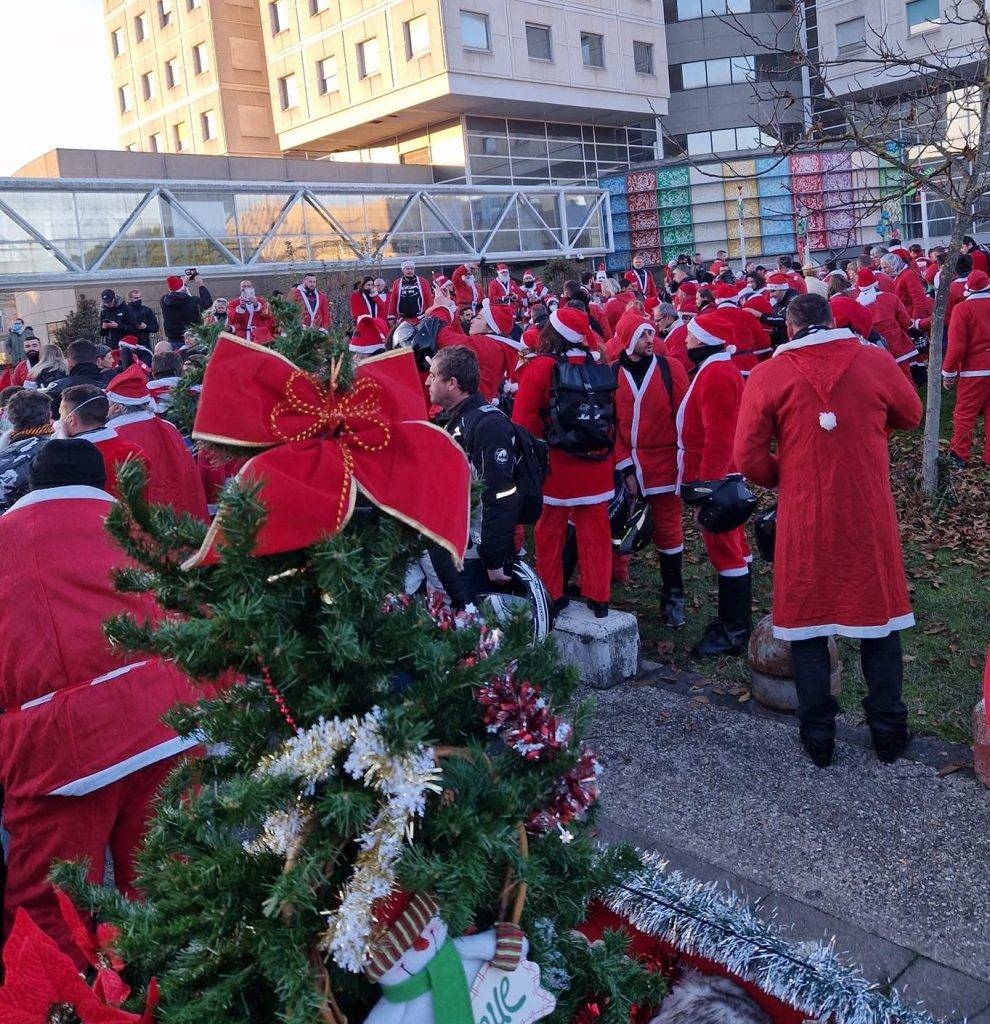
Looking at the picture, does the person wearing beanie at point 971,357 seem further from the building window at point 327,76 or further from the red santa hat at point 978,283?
the building window at point 327,76

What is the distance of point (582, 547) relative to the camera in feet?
20.4

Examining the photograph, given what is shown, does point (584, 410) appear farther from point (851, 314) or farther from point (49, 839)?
point (851, 314)

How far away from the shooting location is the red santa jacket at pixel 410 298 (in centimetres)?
1548

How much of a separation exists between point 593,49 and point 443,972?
42504mm

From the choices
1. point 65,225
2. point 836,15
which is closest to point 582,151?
point 836,15

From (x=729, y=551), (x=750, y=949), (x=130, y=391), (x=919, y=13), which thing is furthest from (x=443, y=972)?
(x=919, y=13)

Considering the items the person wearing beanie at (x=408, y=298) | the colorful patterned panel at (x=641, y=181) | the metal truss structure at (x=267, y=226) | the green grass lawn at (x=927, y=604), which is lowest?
the green grass lawn at (x=927, y=604)

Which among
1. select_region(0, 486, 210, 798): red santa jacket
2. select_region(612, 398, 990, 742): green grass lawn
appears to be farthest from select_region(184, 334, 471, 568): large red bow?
select_region(612, 398, 990, 742): green grass lawn

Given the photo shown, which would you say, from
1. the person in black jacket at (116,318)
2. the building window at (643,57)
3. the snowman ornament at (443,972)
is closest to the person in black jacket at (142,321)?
the person in black jacket at (116,318)

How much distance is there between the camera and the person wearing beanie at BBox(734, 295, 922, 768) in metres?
4.36

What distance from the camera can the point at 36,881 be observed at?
10.1 feet

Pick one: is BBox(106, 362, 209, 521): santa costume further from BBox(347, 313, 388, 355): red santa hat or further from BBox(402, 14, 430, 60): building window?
BBox(402, 14, 430, 60): building window

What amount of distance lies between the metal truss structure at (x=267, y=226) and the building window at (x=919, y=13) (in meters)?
13.1

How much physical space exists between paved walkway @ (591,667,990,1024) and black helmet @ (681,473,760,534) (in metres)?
1.04
